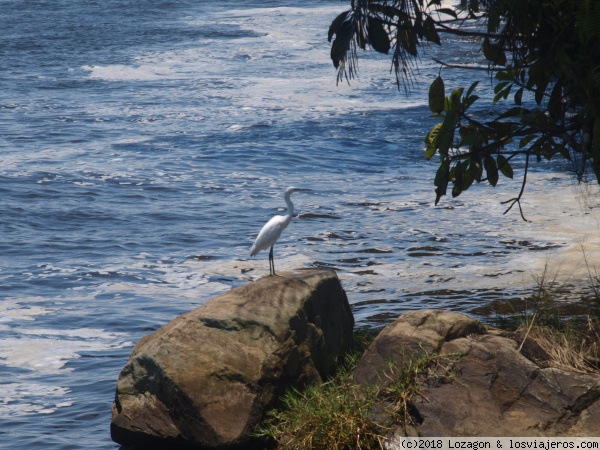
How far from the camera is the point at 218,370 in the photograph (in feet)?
19.3

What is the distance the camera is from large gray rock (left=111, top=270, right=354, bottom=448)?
19.0 ft

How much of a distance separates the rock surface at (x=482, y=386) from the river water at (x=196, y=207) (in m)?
1.82

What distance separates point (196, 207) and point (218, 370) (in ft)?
26.2

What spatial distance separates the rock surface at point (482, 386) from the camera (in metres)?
5.57

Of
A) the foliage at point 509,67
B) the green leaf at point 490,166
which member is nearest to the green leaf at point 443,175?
the foliage at point 509,67

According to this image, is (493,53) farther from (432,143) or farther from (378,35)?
(378,35)

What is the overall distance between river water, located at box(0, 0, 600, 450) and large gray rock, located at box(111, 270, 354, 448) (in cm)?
72

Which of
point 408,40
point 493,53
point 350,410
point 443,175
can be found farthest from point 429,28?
point 350,410

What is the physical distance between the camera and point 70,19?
30.8 metres

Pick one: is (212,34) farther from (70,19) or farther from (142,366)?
(142,366)

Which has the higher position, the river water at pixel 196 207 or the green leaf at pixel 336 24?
the green leaf at pixel 336 24

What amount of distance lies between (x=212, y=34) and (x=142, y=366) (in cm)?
2493

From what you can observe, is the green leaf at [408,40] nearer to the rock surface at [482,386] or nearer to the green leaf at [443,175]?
the green leaf at [443,175]

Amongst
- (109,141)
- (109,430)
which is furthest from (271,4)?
(109,430)
